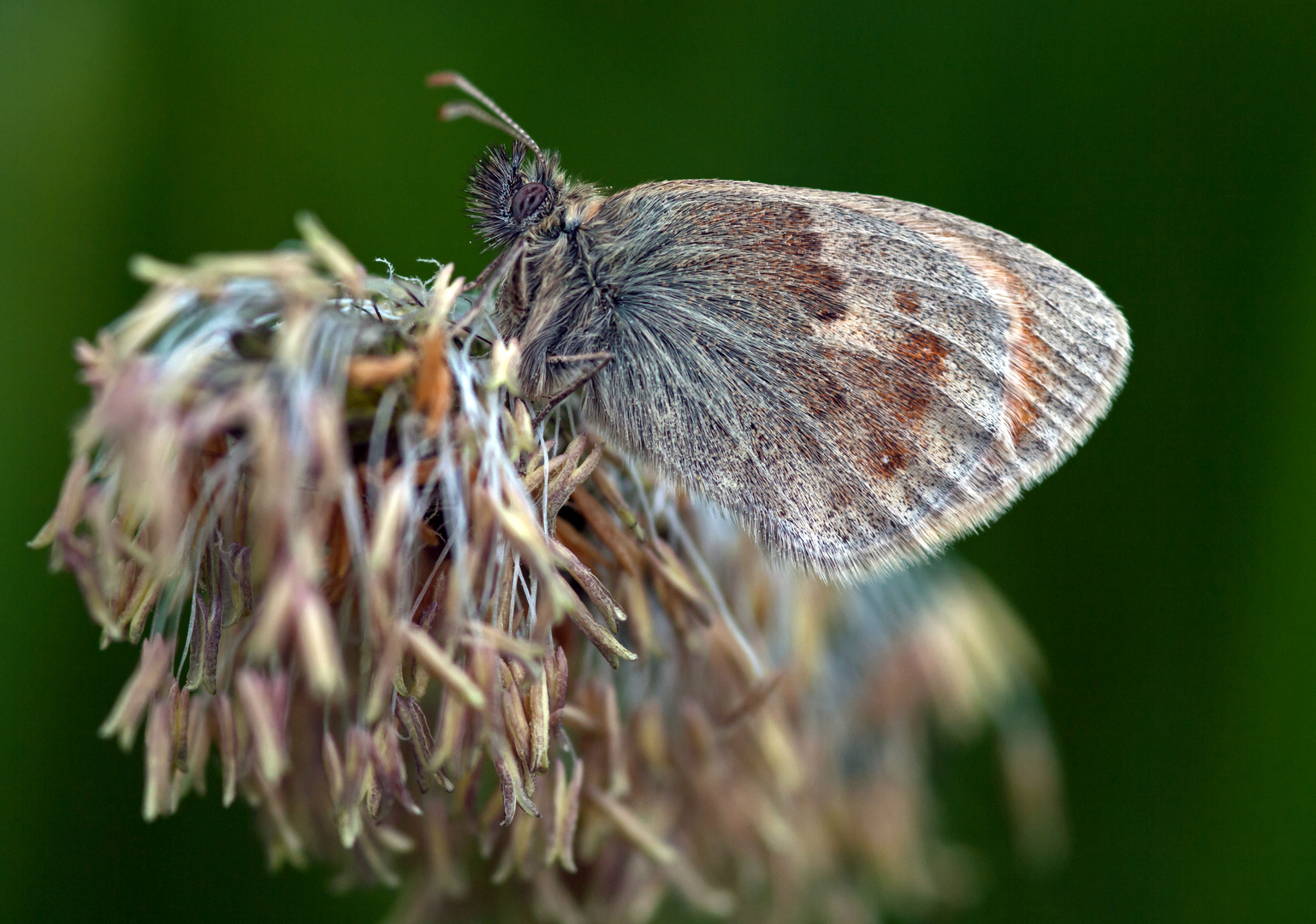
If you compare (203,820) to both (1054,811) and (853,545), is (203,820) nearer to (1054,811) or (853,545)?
(853,545)

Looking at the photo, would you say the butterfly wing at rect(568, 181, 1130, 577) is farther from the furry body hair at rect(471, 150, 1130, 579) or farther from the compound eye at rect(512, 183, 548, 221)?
the compound eye at rect(512, 183, 548, 221)

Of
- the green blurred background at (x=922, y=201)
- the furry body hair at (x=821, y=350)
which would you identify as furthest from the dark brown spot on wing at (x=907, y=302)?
the green blurred background at (x=922, y=201)

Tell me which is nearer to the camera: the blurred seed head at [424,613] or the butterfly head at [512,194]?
the blurred seed head at [424,613]

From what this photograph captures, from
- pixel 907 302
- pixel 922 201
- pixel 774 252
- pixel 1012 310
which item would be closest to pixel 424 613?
pixel 774 252

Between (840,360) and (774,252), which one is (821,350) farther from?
(774,252)

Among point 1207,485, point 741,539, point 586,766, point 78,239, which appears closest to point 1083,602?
point 1207,485

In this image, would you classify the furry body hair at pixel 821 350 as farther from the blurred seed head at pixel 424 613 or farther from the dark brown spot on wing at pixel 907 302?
the blurred seed head at pixel 424 613

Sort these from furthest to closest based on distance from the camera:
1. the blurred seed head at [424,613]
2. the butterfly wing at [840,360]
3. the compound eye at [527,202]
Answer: the compound eye at [527,202]
the butterfly wing at [840,360]
the blurred seed head at [424,613]
